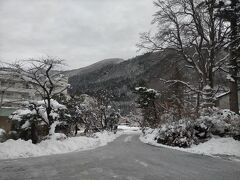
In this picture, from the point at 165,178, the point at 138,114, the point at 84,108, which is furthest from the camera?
the point at 138,114

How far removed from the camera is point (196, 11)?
2830 centimetres

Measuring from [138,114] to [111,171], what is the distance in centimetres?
7417

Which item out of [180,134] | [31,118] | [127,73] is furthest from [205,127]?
[127,73]

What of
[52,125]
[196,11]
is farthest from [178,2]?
[52,125]

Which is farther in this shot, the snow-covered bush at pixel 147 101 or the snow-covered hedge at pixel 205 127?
the snow-covered bush at pixel 147 101

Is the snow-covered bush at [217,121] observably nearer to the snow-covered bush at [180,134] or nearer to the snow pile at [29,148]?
the snow-covered bush at [180,134]

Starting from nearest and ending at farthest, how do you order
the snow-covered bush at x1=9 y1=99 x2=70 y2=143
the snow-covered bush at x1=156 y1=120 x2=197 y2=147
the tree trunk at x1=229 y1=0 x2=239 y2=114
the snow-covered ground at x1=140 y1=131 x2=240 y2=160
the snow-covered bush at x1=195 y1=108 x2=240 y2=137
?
the snow-covered ground at x1=140 y1=131 x2=240 y2=160
the snow-covered bush at x1=195 y1=108 x2=240 y2=137
the snow-covered bush at x1=9 y1=99 x2=70 y2=143
the snow-covered bush at x1=156 y1=120 x2=197 y2=147
the tree trunk at x1=229 y1=0 x2=239 y2=114

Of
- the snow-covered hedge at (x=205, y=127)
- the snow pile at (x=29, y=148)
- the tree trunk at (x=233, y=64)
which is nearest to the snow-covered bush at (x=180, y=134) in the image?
the snow-covered hedge at (x=205, y=127)

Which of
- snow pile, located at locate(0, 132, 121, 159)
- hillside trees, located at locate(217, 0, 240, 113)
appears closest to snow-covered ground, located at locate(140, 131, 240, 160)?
hillside trees, located at locate(217, 0, 240, 113)

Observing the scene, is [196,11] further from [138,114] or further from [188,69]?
[138,114]

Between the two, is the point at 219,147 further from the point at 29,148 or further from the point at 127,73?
the point at 127,73

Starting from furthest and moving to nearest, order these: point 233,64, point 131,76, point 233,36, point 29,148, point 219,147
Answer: point 131,76, point 233,64, point 233,36, point 219,147, point 29,148

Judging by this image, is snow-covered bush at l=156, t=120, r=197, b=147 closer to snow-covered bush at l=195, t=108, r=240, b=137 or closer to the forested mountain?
snow-covered bush at l=195, t=108, r=240, b=137

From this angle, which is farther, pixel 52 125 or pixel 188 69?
pixel 188 69
